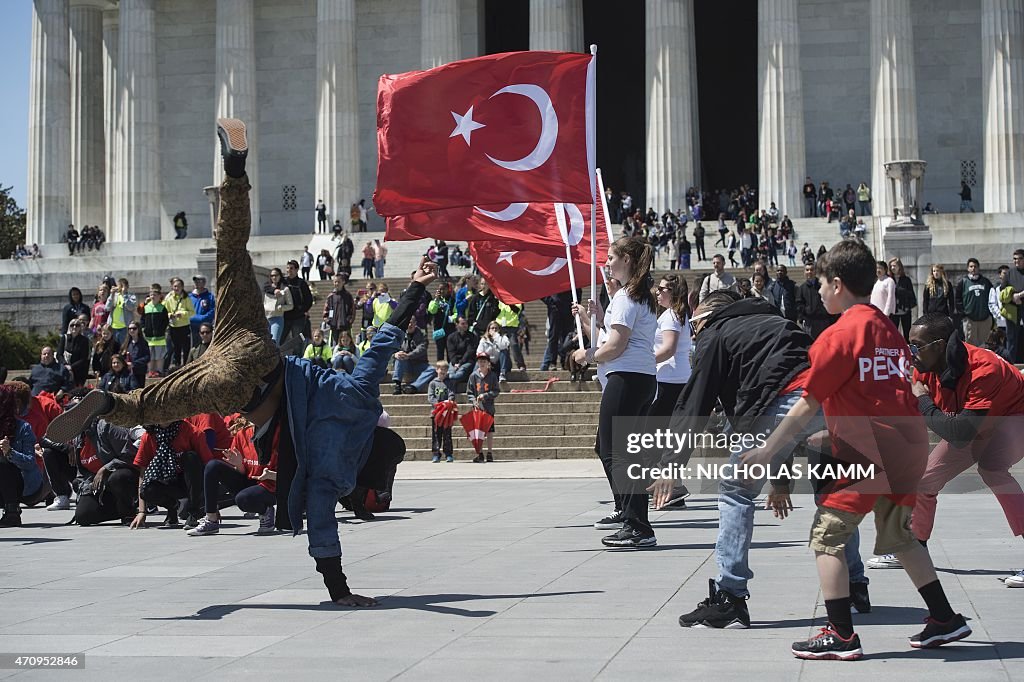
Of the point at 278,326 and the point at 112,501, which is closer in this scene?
the point at 112,501

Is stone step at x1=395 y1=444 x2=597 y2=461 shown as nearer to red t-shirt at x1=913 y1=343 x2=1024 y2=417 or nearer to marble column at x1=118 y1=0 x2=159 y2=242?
red t-shirt at x1=913 y1=343 x2=1024 y2=417

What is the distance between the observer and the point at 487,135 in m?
13.4

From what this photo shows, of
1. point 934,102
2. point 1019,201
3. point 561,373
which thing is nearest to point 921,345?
point 561,373

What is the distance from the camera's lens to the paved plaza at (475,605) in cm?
634

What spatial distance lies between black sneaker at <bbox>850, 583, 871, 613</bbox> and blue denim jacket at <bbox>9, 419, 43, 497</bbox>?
29.9ft

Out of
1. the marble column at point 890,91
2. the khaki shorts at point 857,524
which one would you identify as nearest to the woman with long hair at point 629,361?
the khaki shorts at point 857,524

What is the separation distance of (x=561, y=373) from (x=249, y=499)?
14.3 metres

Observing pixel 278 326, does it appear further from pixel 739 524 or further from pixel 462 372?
pixel 739 524

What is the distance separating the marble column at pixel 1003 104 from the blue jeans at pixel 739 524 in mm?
40662

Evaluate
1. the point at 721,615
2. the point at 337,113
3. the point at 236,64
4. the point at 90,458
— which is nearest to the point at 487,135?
the point at 90,458

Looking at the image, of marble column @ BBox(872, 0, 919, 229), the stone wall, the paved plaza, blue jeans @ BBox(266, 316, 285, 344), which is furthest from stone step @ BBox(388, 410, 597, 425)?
the stone wall

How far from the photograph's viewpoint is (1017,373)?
8.61 m

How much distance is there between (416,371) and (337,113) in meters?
24.5

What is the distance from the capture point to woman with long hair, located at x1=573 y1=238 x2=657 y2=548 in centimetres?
989
